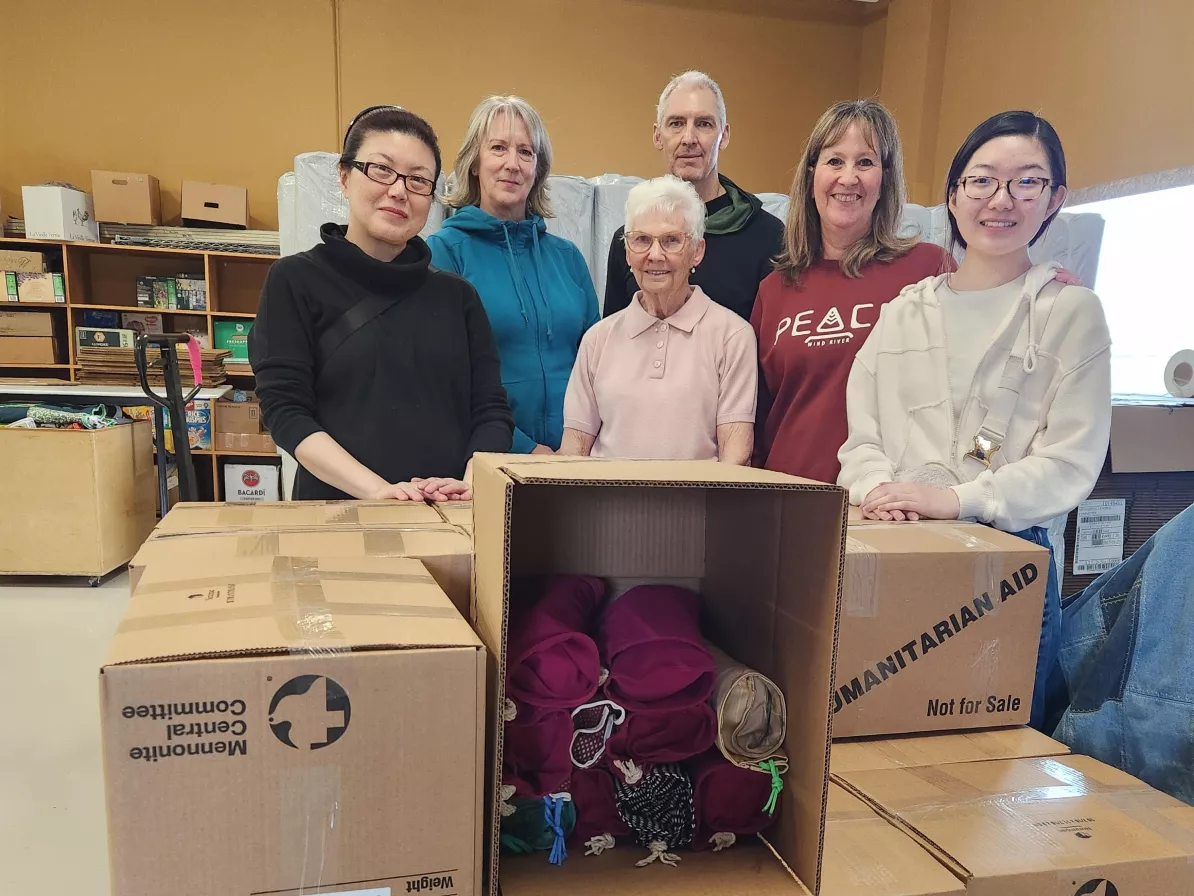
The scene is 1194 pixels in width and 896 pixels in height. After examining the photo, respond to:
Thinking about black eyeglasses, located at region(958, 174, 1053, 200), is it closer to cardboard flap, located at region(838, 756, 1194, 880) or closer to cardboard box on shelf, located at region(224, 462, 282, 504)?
cardboard flap, located at region(838, 756, 1194, 880)

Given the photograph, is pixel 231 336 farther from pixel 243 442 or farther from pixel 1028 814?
pixel 1028 814

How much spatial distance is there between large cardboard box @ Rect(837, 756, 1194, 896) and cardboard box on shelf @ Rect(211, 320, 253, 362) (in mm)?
5007

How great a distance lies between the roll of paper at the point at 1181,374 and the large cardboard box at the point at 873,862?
2.29 metres

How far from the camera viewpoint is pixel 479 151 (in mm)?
1917

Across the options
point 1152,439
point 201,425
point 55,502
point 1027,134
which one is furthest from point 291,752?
point 201,425

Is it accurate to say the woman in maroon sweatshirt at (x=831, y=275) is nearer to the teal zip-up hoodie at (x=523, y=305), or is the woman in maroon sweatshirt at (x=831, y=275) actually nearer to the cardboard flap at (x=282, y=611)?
the teal zip-up hoodie at (x=523, y=305)

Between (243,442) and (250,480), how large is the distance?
0.81 ft

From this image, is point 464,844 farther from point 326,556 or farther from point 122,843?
point 326,556

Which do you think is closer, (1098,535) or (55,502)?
(1098,535)

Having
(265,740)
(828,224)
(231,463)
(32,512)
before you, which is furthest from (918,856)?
(231,463)

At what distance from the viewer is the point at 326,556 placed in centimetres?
82

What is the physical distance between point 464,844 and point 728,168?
582cm

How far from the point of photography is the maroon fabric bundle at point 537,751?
69 cm

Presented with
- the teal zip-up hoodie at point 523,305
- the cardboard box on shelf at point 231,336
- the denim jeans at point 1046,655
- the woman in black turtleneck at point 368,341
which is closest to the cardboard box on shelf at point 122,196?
the cardboard box on shelf at point 231,336
